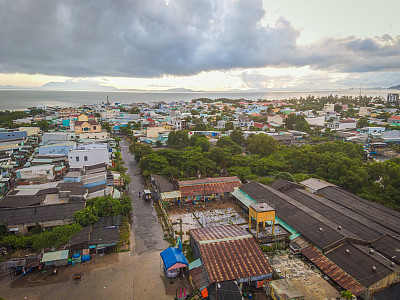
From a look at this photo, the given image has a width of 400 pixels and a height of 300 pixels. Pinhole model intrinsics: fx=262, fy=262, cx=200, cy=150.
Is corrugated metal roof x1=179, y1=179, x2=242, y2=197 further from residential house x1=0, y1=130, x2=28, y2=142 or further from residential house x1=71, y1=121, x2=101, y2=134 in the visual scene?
residential house x1=0, y1=130, x2=28, y2=142

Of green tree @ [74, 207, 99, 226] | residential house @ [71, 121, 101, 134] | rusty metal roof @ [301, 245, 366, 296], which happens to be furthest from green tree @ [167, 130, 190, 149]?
rusty metal roof @ [301, 245, 366, 296]

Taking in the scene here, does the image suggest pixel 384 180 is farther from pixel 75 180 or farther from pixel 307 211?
pixel 75 180

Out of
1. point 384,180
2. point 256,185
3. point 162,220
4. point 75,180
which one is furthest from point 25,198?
point 384,180

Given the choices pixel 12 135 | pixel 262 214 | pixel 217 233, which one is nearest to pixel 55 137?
pixel 12 135

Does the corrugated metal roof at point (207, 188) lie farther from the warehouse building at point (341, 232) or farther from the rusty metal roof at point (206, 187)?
the warehouse building at point (341, 232)

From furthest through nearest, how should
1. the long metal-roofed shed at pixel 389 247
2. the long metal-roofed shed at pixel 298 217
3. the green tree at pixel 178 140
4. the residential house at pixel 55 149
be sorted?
1. the green tree at pixel 178 140
2. the residential house at pixel 55 149
3. the long metal-roofed shed at pixel 298 217
4. the long metal-roofed shed at pixel 389 247

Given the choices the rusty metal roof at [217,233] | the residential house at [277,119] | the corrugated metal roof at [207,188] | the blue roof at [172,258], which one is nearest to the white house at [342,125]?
the residential house at [277,119]
